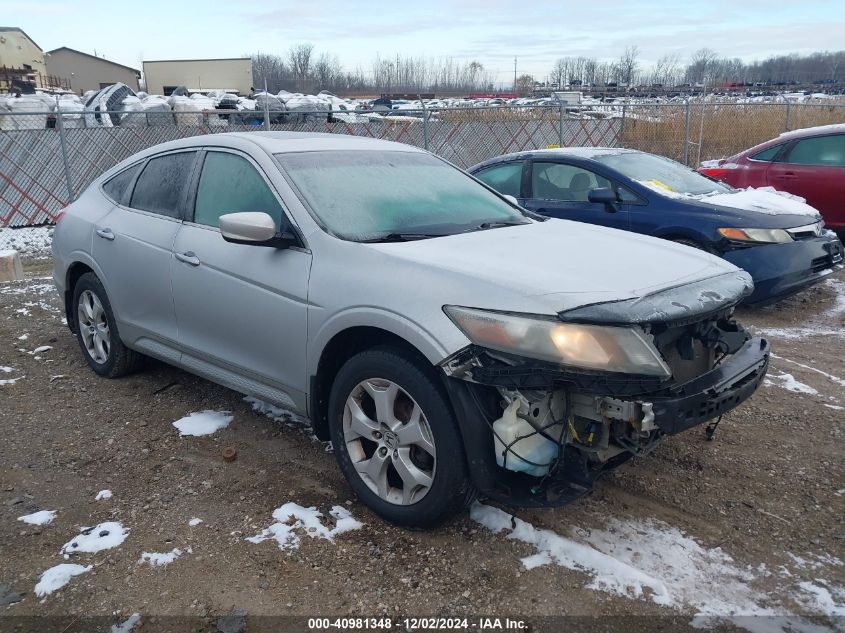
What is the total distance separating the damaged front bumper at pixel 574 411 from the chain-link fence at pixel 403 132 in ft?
35.5

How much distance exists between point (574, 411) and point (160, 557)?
176 centimetres

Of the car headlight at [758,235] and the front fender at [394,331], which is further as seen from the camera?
the car headlight at [758,235]

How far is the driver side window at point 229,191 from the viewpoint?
3.59 m

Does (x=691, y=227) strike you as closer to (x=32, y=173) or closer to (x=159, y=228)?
(x=159, y=228)

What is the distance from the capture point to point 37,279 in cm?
811

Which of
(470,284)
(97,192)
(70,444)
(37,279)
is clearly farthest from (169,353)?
(37,279)

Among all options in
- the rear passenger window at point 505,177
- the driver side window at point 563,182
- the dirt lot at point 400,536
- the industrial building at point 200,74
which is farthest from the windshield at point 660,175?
the industrial building at point 200,74

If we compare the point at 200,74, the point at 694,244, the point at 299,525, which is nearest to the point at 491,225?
the point at 299,525

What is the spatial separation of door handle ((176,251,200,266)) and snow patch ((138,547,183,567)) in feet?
5.01

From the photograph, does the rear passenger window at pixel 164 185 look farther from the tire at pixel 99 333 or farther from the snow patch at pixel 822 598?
the snow patch at pixel 822 598

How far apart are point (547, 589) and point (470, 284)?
118 cm

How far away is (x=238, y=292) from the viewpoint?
3.55 metres

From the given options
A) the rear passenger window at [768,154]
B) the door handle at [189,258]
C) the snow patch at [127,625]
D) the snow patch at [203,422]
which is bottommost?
the snow patch at [203,422]

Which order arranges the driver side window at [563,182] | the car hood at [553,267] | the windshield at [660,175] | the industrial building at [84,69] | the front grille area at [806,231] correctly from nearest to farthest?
the car hood at [553,267] → the front grille area at [806,231] → the windshield at [660,175] → the driver side window at [563,182] → the industrial building at [84,69]
